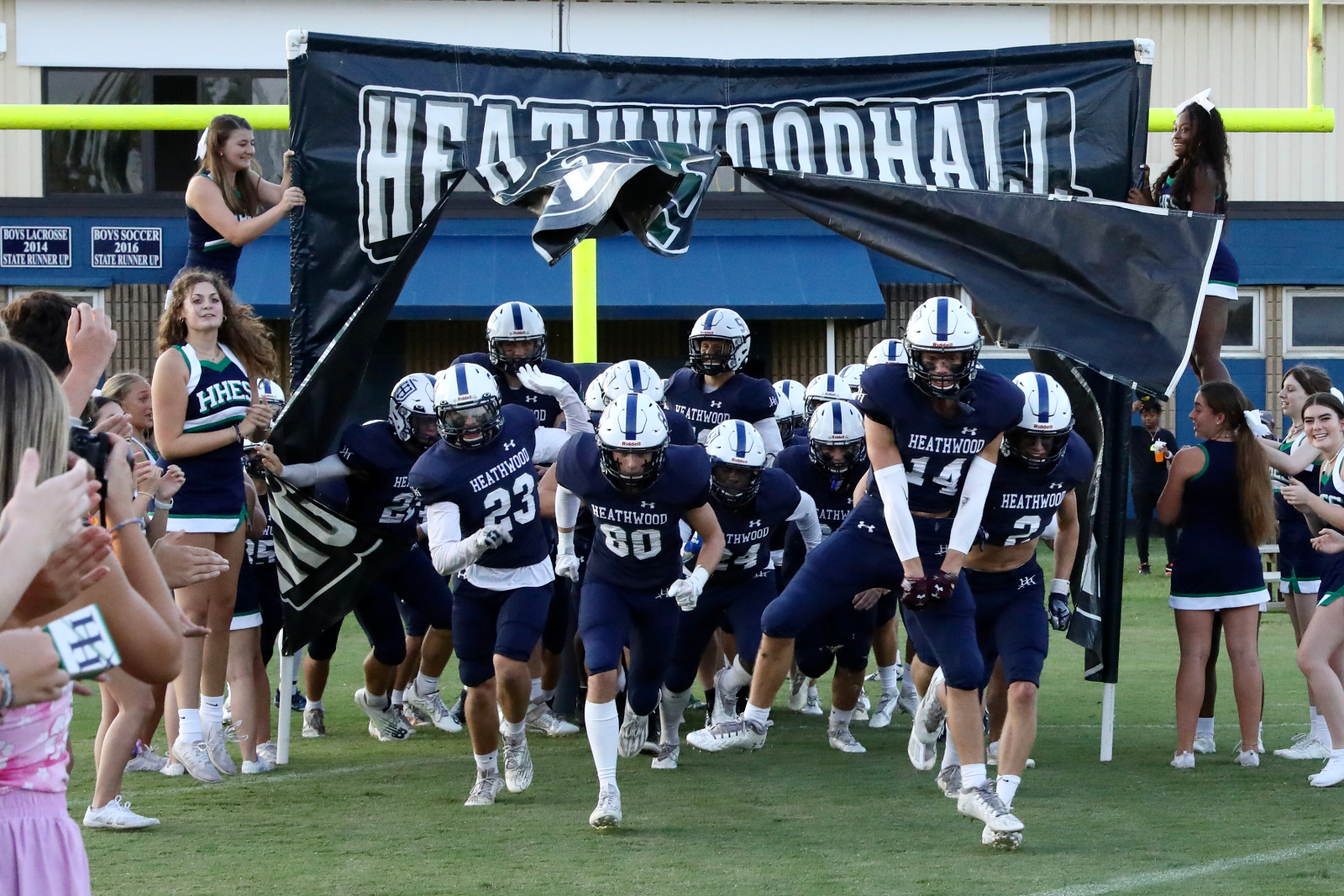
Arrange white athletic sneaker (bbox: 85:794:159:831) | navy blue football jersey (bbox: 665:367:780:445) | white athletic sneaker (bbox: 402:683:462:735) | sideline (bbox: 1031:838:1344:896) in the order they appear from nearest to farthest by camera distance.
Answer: sideline (bbox: 1031:838:1344:896), white athletic sneaker (bbox: 85:794:159:831), white athletic sneaker (bbox: 402:683:462:735), navy blue football jersey (bbox: 665:367:780:445)

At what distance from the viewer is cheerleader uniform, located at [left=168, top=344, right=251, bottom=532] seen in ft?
20.5

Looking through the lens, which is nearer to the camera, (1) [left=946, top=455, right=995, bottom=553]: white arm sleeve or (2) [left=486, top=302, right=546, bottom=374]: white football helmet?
(1) [left=946, top=455, right=995, bottom=553]: white arm sleeve

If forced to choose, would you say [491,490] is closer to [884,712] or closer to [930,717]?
[930,717]

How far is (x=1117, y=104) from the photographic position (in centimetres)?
716

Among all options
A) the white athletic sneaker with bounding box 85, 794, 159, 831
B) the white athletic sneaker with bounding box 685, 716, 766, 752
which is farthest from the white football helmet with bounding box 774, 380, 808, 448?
the white athletic sneaker with bounding box 85, 794, 159, 831

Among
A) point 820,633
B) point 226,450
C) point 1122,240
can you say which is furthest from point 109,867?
point 1122,240

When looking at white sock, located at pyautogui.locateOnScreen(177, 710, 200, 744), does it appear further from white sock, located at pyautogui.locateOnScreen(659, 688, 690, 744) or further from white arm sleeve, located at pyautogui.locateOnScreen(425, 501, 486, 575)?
white sock, located at pyautogui.locateOnScreen(659, 688, 690, 744)

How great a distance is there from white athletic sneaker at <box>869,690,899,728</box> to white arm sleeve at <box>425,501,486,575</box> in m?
2.99

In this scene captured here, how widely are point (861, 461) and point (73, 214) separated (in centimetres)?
1203

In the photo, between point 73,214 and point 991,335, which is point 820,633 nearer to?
point 991,335

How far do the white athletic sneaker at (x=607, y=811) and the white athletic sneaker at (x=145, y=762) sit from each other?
7.58 feet

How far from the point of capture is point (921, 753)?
6.62m

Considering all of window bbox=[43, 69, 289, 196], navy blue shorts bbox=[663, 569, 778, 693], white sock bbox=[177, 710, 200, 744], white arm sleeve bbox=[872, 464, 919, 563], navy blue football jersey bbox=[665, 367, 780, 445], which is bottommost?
white sock bbox=[177, 710, 200, 744]

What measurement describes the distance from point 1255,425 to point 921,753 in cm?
219
